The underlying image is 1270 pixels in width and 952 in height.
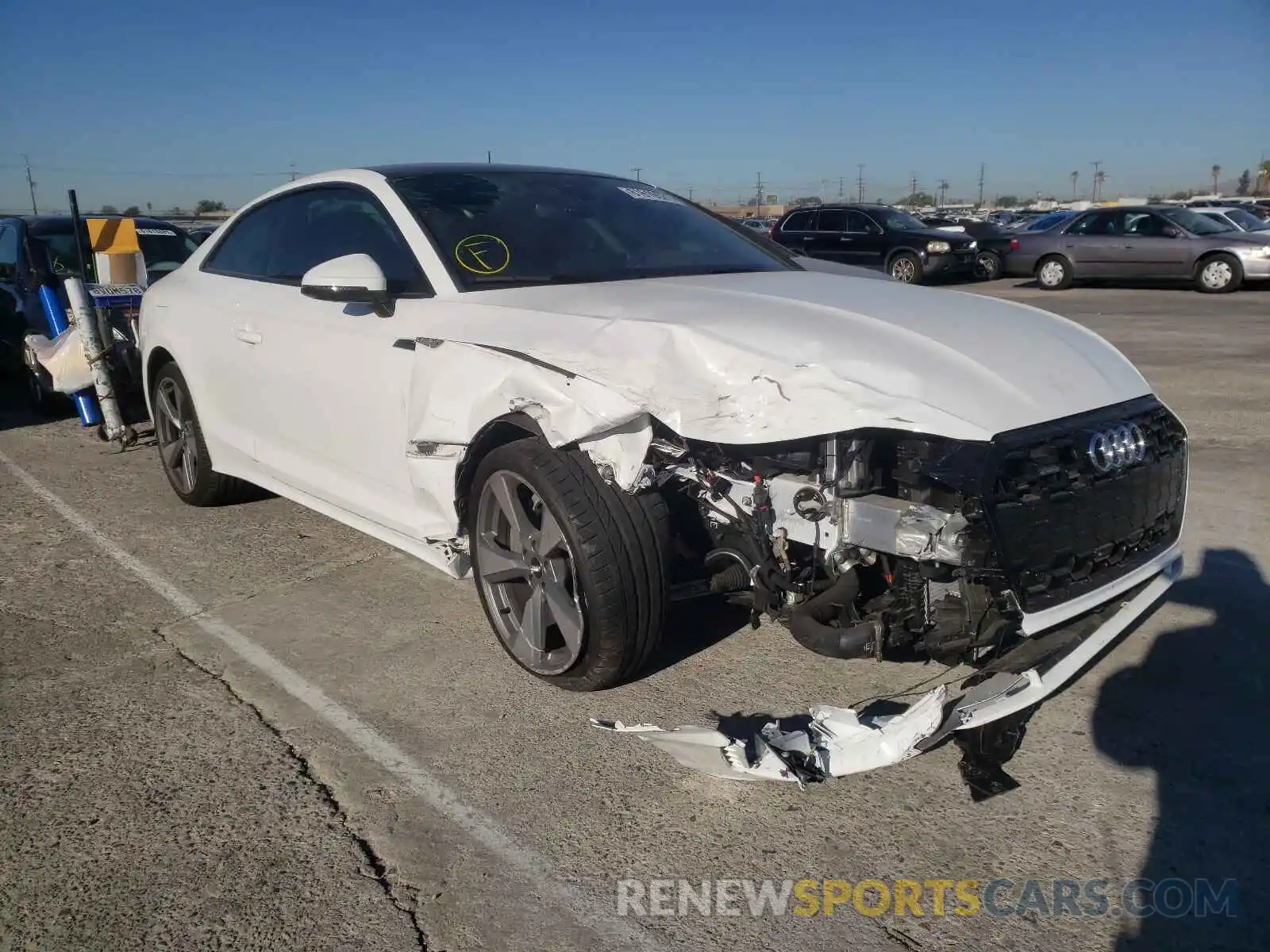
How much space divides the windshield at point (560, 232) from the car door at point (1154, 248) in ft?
52.0

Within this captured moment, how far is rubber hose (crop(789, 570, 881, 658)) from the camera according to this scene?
281 cm

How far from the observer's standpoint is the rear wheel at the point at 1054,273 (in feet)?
62.1

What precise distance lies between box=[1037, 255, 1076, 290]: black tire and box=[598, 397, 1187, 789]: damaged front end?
17.4 meters

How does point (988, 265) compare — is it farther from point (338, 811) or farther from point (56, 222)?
point (338, 811)

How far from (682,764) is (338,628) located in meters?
1.73

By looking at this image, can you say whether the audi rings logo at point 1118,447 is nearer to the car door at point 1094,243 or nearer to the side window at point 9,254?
the side window at point 9,254

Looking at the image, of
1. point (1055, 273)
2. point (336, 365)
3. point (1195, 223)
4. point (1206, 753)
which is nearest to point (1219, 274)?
point (1195, 223)

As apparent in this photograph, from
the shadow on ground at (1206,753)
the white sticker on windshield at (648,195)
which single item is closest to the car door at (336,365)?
the white sticker on windshield at (648,195)

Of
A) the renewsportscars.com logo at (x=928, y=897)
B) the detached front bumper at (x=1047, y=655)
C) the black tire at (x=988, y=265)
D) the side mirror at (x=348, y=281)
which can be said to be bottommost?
the black tire at (x=988, y=265)

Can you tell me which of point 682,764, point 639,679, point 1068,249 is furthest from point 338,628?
point 1068,249

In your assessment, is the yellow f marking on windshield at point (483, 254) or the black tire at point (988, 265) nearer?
the yellow f marking on windshield at point (483, 254)

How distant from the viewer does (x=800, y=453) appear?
2898mm

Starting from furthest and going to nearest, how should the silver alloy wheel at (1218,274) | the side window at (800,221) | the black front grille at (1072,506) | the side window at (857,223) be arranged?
the side window at (800,221), the side window at (857,223), the silver alloy wheel at (1218,274), the black front grille at (1072,506)

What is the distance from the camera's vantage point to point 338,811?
2789 mm
